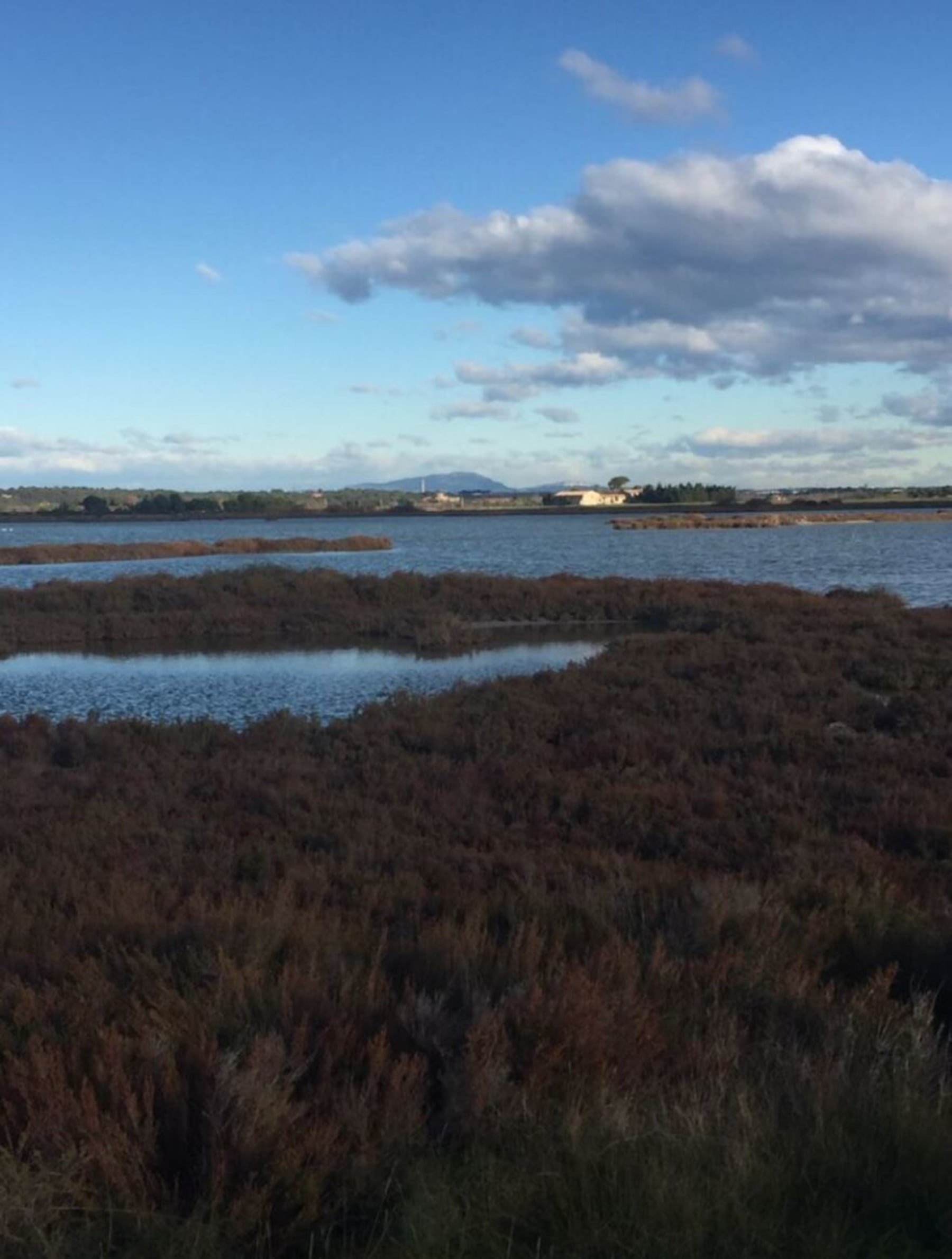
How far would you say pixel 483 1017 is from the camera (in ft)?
17.6

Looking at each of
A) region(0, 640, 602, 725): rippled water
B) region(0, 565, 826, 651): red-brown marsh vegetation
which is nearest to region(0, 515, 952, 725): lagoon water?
region(0, 640, 602, 725): rippled water

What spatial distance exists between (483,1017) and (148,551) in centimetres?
8787

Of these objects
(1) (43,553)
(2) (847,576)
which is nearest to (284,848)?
(2) (847,576)

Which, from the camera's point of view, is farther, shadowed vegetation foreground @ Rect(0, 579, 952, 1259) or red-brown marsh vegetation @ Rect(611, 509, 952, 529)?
red-brown marsh vegetation @ Rect(611, 509, 952, 529)

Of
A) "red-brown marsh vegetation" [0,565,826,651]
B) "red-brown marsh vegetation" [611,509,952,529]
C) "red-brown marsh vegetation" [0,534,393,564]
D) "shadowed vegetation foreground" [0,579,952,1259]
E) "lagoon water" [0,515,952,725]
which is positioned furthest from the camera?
"red-brown marsh vegetation" [611,509,952,529]

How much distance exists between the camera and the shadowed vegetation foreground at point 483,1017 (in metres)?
4.21

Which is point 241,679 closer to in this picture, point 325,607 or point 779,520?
point 325,607

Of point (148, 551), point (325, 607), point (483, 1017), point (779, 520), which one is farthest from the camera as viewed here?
point (779, 520)

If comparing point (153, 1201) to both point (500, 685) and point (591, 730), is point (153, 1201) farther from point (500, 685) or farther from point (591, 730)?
point (500, 685)

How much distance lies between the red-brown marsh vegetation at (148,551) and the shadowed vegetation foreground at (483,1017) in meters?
75.0

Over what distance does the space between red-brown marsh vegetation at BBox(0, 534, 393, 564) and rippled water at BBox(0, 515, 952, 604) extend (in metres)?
2.23

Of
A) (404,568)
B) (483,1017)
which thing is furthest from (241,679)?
(404,568)

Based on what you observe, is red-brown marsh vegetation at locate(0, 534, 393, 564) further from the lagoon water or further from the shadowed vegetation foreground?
the shadowed vegetation foreground

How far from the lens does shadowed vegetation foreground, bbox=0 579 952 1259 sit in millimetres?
4215
